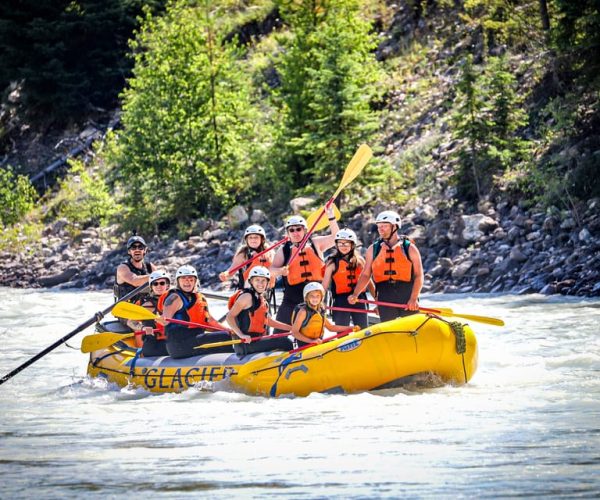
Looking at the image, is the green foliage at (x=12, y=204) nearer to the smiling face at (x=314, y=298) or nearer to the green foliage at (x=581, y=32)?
the green foliage at (x=581, y=32)

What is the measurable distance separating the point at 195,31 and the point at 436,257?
10547 mm

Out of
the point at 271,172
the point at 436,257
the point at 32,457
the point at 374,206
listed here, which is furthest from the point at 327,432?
the point at 271,172

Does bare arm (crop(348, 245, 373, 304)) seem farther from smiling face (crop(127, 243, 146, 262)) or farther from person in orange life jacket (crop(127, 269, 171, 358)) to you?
smiling face (crop(127, 243, 146, 262))

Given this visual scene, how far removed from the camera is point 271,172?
25.1 meters

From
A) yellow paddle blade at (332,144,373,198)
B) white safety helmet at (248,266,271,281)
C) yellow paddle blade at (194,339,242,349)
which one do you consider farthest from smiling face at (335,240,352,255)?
yellow paddle blade at (332,144,373,198)

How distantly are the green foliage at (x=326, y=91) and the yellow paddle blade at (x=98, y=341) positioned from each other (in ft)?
36.7

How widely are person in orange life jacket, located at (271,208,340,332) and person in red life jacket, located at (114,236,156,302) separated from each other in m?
1.76

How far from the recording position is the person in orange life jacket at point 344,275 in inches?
397

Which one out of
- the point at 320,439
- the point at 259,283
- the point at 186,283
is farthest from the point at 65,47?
the point at 320,439

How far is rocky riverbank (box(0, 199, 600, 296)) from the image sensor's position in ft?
54.1

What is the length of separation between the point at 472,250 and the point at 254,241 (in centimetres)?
817

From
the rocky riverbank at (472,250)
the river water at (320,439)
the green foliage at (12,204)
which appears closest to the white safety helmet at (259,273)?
the river water at (320,439)

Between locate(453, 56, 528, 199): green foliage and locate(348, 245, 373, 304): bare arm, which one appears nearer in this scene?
locate(348, 245, 373, 304): bare arm

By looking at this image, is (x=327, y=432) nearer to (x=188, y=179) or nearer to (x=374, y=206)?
(x=374, y=206)
